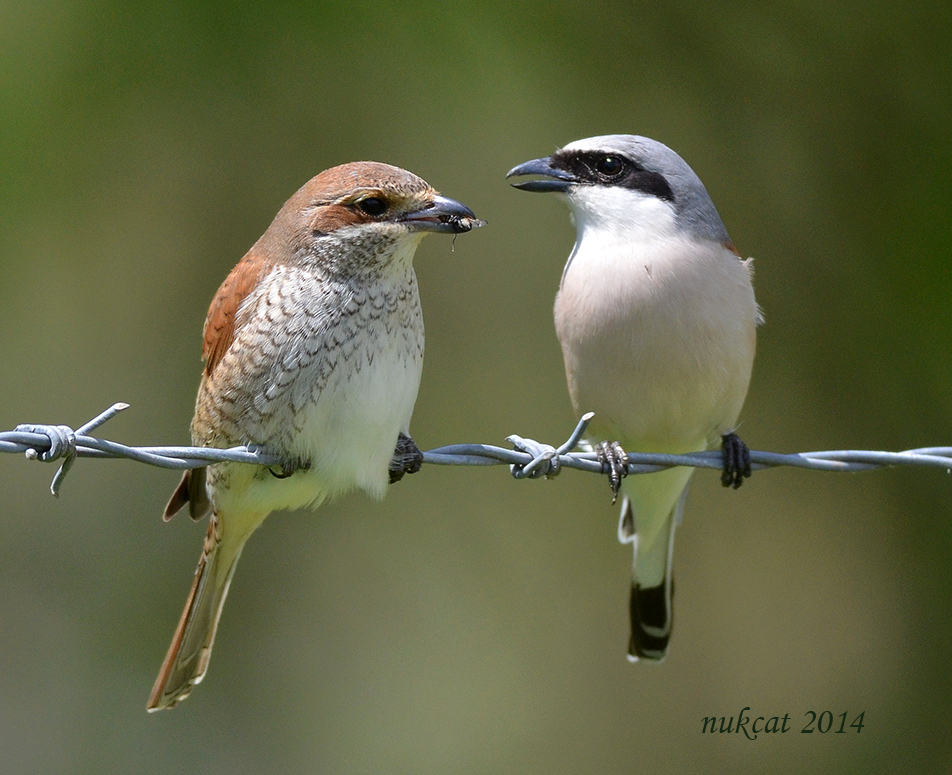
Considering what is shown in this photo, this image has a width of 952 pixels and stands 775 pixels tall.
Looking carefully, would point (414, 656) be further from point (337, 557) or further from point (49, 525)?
point (49, 525)

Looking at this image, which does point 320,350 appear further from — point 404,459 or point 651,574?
point 651,574

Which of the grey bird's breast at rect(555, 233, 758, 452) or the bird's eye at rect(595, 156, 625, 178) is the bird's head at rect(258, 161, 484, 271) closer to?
the grey bird's breast at rect(555, 233, 758, 452)

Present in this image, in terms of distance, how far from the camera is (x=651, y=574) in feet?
13.7

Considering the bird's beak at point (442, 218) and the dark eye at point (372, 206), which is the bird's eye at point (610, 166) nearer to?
the bird's beak at point (442, 218)

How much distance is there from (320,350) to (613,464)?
104 centimetres

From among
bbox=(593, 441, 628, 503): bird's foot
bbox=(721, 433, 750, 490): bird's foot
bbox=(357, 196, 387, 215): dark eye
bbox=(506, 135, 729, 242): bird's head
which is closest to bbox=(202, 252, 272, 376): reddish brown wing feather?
bbox=(357, 196, 387, 215): dark eye

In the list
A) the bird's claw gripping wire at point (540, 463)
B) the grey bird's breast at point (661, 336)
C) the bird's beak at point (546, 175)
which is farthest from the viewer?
the bird's beak at point (546, 175)

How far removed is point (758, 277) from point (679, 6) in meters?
1.61

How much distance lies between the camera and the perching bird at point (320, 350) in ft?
9.61

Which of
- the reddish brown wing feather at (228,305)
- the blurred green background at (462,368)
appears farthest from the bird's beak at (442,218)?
the blurred green background at (462,368)

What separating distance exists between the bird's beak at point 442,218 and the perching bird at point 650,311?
0.75 metres

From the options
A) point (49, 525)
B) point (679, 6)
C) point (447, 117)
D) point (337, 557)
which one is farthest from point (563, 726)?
point (679, 6)

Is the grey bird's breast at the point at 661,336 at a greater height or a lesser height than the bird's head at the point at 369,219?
lesser

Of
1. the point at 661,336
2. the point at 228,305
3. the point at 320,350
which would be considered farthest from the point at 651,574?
A: the point at 228,305
